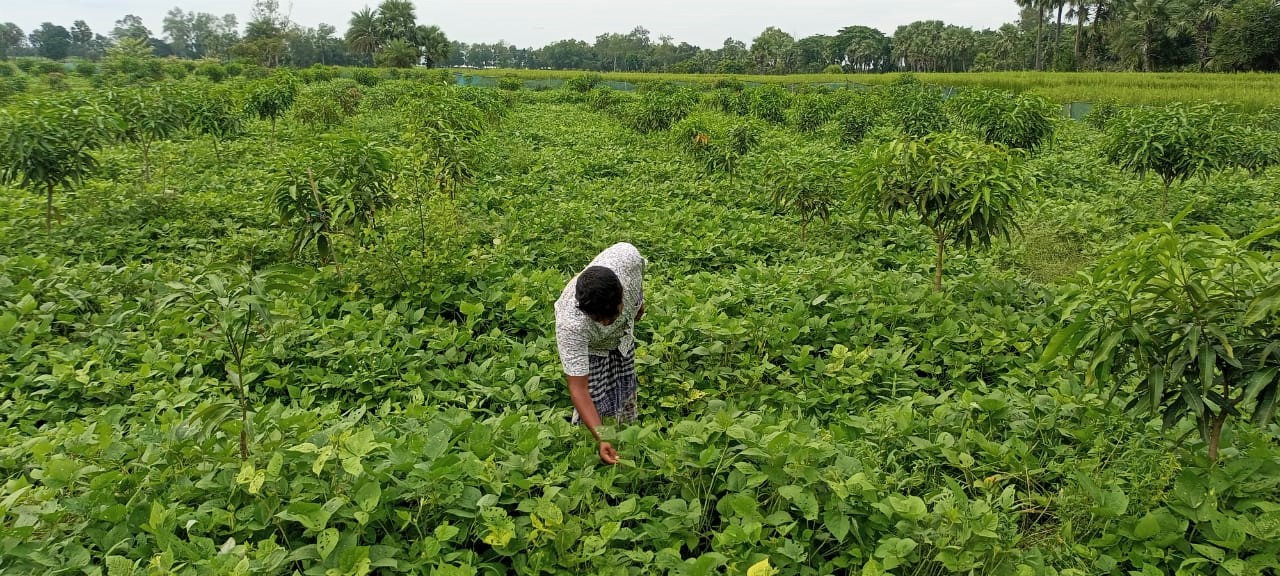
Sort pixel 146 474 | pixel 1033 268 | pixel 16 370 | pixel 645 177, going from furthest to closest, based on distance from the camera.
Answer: pixel 645 177 → pixel 1033 268 → pixel 16 370 → pixel 146 474

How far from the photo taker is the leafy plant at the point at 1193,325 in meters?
2.41

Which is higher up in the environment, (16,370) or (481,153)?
(481,153)

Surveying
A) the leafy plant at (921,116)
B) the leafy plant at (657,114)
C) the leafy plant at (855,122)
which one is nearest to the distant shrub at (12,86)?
the leafy plant at (657,114)

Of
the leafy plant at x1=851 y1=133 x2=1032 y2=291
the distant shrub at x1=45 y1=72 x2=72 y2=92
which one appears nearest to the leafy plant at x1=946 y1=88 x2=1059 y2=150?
the leafy plant at x1=851 y1=133 x2=1032 y2=291

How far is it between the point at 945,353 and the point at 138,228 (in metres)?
7.49

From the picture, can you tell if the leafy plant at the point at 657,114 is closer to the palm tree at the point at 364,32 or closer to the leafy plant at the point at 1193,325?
the leafy plant at the point at 1193,325

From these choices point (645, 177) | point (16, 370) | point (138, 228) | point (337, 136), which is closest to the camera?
point (16, 370)

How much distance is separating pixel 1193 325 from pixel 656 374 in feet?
8.28

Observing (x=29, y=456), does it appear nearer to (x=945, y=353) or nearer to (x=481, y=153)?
(x=945, y=353)

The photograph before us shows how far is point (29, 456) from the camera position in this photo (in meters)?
2.85

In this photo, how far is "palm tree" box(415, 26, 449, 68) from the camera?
63.1 metres

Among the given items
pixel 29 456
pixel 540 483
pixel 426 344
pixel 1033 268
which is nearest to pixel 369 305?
pixel 426 344

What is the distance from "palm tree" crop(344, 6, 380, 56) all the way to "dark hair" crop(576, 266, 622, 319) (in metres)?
69.8

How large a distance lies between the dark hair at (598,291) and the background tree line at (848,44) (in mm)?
48164
